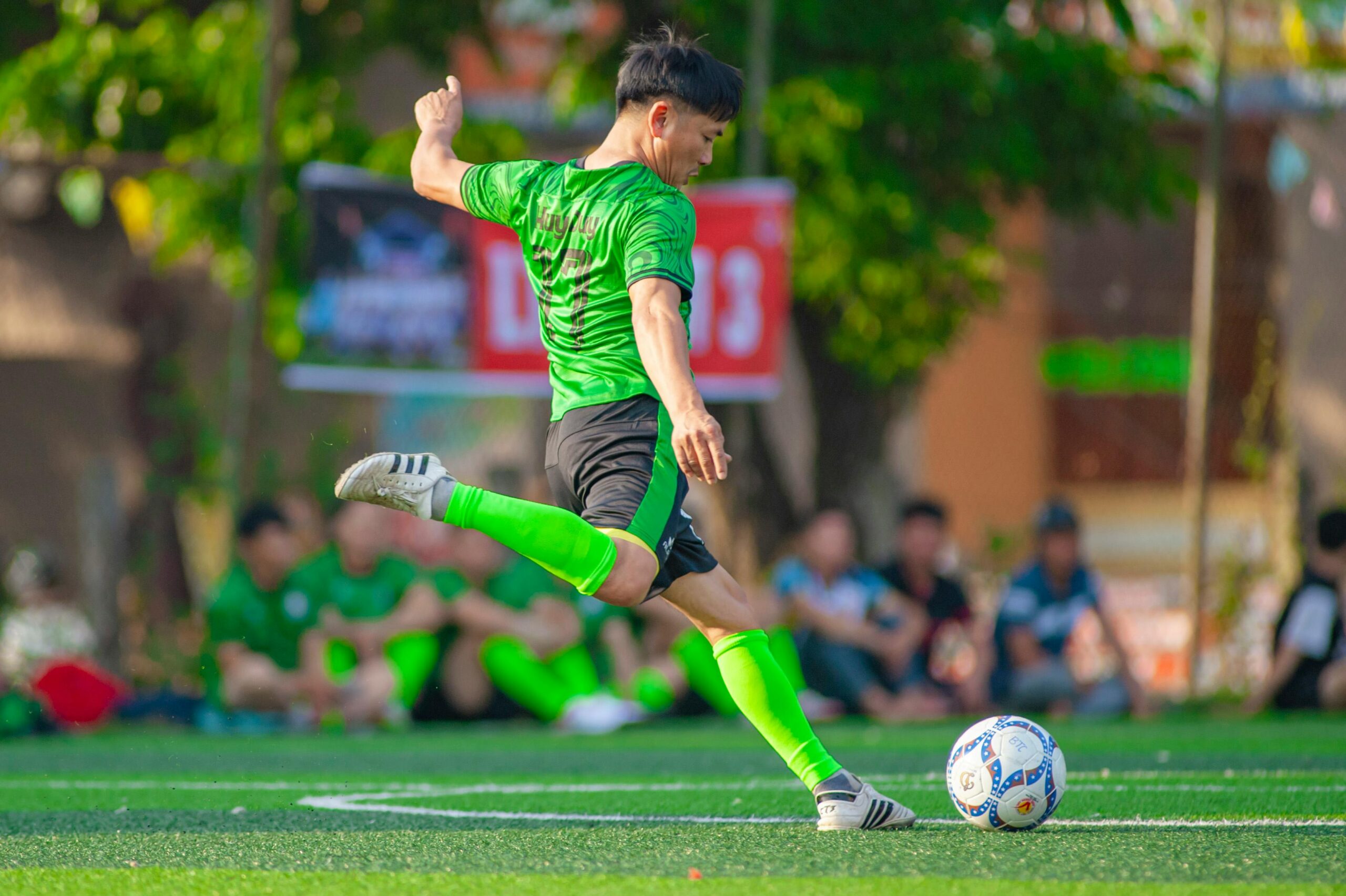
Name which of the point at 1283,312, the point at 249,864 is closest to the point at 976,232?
the point at 1283,312

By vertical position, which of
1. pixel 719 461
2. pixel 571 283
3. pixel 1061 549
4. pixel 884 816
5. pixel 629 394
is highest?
pixel 571 283

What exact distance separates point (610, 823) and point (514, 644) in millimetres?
4678

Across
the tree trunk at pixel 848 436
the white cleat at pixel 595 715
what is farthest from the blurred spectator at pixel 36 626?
the tree trunk at pixel 848 436

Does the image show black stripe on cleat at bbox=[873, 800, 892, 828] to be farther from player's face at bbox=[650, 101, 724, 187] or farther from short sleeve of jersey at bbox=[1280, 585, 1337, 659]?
short sleeve of jersey at bbox=[1280, 585, 1337, 659]

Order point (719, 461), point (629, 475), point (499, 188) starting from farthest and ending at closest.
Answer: point (499, 188), point (629, 475), point (719, 461)

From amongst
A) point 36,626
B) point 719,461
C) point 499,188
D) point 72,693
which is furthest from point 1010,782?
point 36,626

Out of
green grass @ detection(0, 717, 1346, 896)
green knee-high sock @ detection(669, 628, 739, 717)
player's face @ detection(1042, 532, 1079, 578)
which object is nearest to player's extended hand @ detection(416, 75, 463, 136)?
green grass @ detection(0, 717, 1346, 896)

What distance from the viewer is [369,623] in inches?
346

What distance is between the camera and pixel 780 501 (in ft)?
36.4

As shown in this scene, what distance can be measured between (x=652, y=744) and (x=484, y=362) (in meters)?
2.62

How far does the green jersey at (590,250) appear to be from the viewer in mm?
3861

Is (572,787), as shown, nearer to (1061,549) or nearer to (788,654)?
(788,654)

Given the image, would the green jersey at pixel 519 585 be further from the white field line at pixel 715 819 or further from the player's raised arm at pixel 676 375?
the player's raised arm at pixel 676 375

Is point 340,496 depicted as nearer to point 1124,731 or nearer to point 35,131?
point 1124,731
